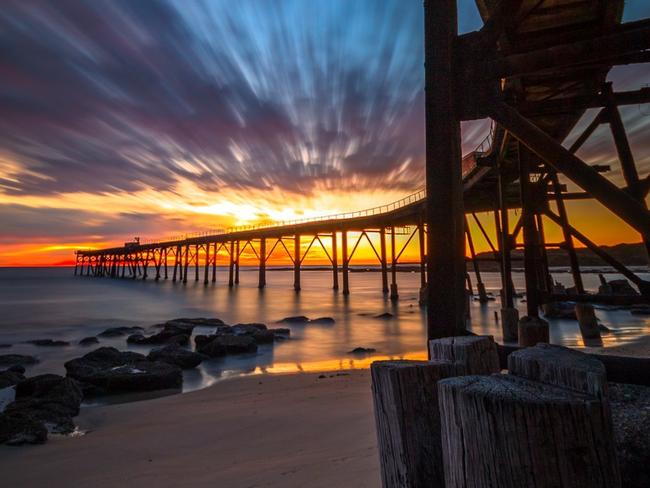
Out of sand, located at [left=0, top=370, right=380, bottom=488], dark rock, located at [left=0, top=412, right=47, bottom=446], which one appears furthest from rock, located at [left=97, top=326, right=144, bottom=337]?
dark rock, located at [left=0, top=412, right=47, bottom=446]

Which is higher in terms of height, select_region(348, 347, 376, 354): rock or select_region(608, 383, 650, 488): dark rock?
select_region(608, 383, 650, 488): dark rock

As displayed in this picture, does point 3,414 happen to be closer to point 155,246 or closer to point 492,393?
point 492,393

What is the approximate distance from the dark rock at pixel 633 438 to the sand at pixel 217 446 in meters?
1.54

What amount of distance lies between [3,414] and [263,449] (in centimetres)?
348

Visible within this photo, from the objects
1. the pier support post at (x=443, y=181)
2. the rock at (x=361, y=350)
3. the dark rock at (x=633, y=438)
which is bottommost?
the rock at (x=361, y=350)

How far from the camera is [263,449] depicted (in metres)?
3.87

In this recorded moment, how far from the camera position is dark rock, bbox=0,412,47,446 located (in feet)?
13.9

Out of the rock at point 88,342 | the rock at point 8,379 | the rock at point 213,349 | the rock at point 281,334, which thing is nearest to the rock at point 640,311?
the rock at point 281,334

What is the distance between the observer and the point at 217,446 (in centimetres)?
402

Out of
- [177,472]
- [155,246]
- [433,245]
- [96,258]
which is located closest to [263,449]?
[177,472]

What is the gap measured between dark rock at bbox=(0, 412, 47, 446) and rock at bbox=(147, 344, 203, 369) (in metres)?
4.24

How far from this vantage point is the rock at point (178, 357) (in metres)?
8.90

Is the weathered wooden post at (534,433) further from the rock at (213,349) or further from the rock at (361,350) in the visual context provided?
the rock at (361,350)

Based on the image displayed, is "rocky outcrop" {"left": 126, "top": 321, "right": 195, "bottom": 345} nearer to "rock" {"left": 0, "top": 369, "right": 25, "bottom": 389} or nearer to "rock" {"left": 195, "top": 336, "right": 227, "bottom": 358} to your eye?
"rock" {"left": 195, "top": 336, "right": 227, "bottom": 358}
